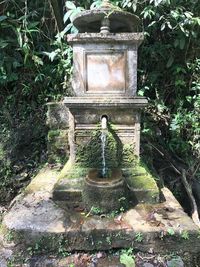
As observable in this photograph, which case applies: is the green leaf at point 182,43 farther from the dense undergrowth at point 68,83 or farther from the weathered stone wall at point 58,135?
the weathered stone wall at point 58,135

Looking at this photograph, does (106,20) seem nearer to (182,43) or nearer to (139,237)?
(182,43)

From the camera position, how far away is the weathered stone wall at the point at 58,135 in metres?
4.41

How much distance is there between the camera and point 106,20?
3271 mm

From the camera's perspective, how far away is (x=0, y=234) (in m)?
2.92

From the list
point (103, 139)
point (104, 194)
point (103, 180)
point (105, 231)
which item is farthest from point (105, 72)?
point (105, 231)

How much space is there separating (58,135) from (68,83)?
2.77 ft

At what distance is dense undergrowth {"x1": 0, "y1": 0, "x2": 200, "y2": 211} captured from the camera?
4516 millimetres

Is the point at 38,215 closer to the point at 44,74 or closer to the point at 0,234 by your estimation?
the point at 0,234

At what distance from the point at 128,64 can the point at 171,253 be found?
73.6 inches

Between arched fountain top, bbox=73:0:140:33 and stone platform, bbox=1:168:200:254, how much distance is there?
189 centimetres

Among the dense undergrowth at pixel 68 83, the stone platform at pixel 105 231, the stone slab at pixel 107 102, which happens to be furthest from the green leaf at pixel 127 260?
the dense undergrowth at pixel 68 83

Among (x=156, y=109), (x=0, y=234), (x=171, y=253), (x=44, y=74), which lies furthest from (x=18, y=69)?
(x=171, y=253)

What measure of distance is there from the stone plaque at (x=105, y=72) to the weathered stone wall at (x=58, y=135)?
108 cm

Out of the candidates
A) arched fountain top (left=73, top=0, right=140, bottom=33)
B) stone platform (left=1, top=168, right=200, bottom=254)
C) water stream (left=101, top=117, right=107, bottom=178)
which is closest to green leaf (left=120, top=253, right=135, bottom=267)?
stone platform (left=1, top=168, right=200, bottom=254)
